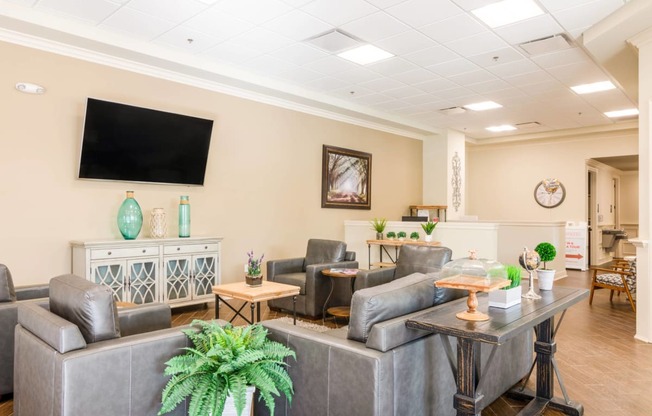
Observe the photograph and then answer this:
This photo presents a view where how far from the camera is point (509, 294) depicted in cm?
241

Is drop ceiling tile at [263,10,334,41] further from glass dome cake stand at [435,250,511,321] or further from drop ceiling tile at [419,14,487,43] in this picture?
glass dome cake stand at [435,250,511,321]

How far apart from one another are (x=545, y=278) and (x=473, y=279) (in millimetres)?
961

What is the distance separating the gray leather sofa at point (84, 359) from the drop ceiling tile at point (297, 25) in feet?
10.4

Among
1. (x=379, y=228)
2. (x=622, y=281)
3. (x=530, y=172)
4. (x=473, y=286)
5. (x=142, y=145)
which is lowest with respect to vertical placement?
(x=622, y=281)

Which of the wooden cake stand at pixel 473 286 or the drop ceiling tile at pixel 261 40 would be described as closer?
the wooden cake stand at pixel 473 286

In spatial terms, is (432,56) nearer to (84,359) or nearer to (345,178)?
(345,178)

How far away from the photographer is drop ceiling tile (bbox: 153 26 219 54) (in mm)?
4625

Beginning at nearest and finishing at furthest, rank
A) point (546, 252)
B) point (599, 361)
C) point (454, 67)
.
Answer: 1. point (546, 252)
2. point (599, 361)
3. point (454, 67)

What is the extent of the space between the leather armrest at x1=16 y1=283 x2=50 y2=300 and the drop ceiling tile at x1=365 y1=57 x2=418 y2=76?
4388mm

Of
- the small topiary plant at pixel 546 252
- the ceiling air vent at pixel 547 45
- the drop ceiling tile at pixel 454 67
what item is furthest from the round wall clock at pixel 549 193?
the small topiary plant at pixel 546 252

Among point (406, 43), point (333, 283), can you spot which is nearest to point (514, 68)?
point (406, 43)

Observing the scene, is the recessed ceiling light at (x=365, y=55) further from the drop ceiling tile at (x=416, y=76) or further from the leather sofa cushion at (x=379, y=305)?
the leather sofa cushion at (x=379, y=305)

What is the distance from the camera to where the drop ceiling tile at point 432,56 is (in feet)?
16.9

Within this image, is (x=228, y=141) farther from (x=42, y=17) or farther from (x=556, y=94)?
(x=556, y=94)
